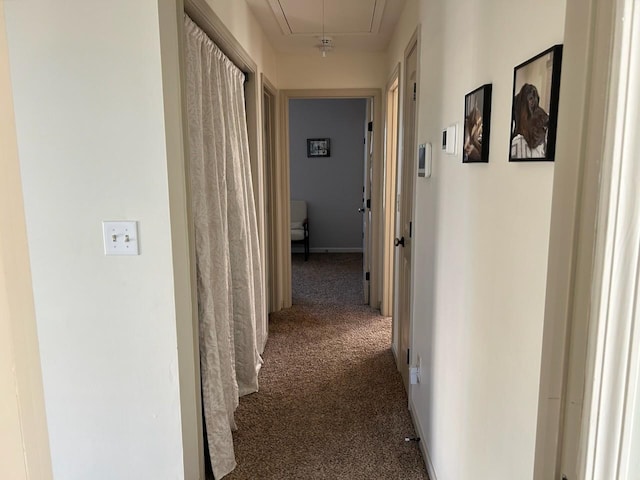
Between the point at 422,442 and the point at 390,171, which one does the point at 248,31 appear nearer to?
the point at 390,171

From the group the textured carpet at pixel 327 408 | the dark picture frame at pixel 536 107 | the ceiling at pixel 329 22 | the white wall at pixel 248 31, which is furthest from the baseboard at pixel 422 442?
the ceiling at pixel 329 22

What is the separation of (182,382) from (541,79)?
147cm

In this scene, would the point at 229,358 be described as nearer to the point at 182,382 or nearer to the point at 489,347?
the point at 182,382

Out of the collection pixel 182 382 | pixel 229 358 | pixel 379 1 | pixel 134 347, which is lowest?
pixel 229 358

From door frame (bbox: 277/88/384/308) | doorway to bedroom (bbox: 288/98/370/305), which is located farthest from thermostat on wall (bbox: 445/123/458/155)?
doorway to bedroom (bbox: 288/98/370/305)

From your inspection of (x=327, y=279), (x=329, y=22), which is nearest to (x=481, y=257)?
(x=329, y=22)

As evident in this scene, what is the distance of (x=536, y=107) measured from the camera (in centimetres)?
90

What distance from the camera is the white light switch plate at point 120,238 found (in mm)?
1471

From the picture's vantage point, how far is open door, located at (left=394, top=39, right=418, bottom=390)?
97.6 inches

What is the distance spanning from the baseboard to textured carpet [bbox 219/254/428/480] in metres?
0.03

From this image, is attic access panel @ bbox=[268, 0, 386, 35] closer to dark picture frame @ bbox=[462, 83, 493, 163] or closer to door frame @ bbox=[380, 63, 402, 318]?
door frame @ bbox=[380, 63, 402, 318]

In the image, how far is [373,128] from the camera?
13.3ft

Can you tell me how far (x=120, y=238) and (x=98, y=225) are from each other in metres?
0.09

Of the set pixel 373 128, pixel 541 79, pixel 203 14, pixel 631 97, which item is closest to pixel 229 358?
pixel 203 14
